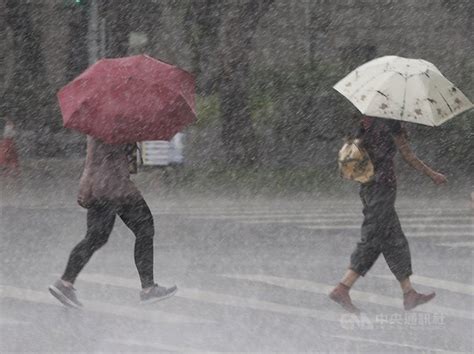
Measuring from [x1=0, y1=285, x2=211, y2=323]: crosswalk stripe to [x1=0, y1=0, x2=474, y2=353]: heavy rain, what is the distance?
0.03 meters

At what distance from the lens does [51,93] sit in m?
30.8

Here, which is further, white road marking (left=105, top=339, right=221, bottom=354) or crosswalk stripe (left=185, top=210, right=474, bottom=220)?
crosswalk stripe (left=185, top=210, right=474, bottom=220)

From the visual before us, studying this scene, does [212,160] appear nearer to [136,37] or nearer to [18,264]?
[136,37]

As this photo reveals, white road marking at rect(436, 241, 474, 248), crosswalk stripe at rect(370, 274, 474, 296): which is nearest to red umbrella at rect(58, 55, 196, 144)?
crosswalk stripe at rect(370, 274, 474, 296)

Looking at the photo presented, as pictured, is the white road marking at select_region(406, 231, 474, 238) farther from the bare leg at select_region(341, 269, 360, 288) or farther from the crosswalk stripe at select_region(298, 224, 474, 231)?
the bare leg at select_region(341, 269, 360, 288)

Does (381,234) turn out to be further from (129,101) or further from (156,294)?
(129,101)

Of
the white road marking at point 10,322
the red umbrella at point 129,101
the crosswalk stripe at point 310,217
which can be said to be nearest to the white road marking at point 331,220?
the crosswalk stripe at point 310,217

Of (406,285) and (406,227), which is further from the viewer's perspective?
(406,227)

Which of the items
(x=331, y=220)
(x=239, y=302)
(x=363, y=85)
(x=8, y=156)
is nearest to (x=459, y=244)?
(x=331, y=220)

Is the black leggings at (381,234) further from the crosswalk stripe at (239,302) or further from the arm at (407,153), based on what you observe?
the crosswalk stripe at (239,302)

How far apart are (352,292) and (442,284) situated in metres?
0.84

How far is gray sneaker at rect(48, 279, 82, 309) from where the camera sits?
8844 mm

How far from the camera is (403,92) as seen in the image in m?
8.51

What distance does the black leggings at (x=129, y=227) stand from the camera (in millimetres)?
8727
